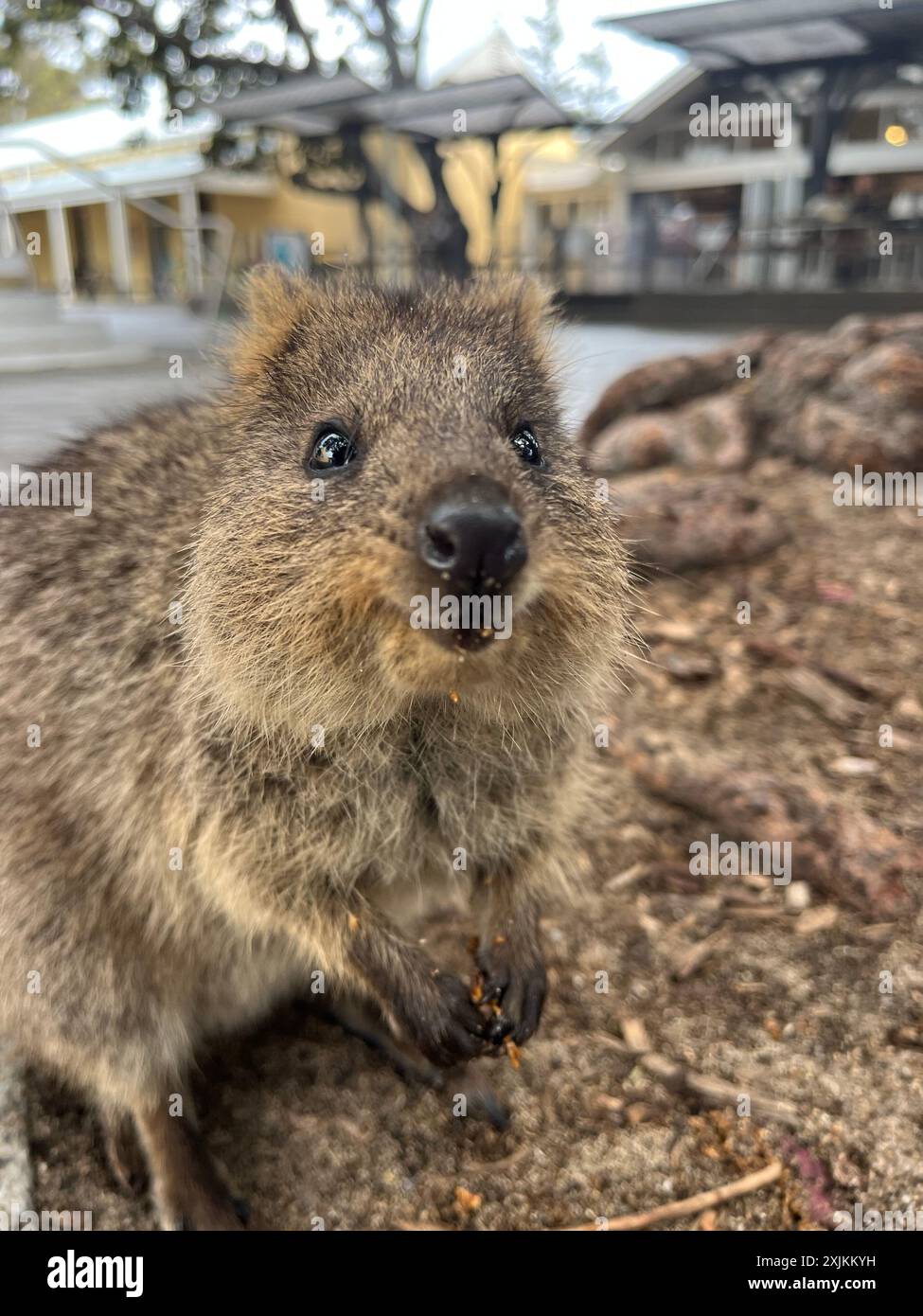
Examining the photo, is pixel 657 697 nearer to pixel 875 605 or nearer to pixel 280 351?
pixel 875 605

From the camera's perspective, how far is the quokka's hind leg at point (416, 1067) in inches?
101

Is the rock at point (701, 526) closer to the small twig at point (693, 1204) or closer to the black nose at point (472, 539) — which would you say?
the small twig at point (693, 1204)

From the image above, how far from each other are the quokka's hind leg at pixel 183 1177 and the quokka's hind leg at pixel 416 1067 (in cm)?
55

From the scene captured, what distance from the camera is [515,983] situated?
2342 mm

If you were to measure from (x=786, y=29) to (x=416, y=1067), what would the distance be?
16.6 ft

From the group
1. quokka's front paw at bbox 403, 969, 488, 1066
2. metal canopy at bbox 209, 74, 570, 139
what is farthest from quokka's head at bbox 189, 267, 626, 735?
metal canopy at bbox 209, 74, 570, 139

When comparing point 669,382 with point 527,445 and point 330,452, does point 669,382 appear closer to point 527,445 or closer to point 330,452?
point 527,445

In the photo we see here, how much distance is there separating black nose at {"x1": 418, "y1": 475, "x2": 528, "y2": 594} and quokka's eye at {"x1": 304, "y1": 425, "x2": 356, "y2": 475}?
1.56 feet

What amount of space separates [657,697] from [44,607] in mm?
2505

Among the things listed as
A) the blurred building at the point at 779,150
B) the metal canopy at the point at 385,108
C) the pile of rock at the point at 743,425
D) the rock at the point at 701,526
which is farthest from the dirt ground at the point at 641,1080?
the metal canopy at the point at 385,108

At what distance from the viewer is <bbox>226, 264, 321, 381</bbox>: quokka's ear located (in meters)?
2.33

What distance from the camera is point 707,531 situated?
4633mm

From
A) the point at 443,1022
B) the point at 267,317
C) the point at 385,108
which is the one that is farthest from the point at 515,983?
the point at 385,108
